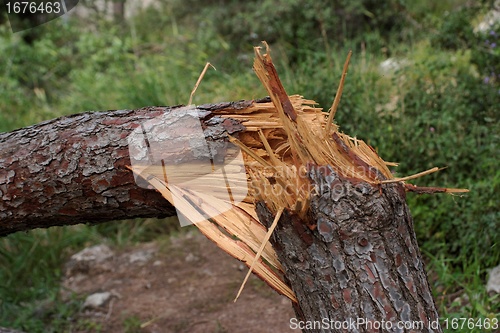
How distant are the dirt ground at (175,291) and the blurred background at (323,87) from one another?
18cm

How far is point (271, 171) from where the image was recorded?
174cm

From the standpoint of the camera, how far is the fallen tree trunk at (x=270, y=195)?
159 cm

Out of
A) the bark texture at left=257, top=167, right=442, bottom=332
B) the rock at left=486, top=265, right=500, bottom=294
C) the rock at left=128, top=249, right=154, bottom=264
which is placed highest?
the bark texture at left=257, top=167, right=442, bottom=332

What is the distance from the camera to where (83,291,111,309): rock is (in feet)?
10.8

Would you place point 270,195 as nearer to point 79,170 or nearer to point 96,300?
point 79,170

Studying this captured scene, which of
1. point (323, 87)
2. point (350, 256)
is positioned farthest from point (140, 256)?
point (350, 256)

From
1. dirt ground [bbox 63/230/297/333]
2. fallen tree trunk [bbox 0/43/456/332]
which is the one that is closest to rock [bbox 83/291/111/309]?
dirt ground [bbox 63/230/297/333]

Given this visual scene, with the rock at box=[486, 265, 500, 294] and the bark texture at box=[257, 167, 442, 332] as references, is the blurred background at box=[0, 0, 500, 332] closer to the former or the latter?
the rock at box=[486, 265, 500, 294]

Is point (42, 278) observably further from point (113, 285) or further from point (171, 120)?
point (171, 120)

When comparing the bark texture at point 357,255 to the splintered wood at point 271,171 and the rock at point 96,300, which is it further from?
the rock at point 96,300

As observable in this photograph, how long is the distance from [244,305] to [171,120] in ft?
4.85

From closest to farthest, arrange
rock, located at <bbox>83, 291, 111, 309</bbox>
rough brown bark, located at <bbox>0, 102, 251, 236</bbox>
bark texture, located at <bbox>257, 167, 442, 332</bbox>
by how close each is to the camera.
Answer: bark texture, located at <bbox>257, 167, 442, 332</bbox> < rough brown bark, located at <bbox>0, 102, 251, 236</bbox> < rock, located at <bbox>83, 291, 111, 309</bbox>

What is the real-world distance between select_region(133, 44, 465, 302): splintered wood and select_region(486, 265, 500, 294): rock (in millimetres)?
1105

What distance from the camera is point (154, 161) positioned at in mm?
1906
